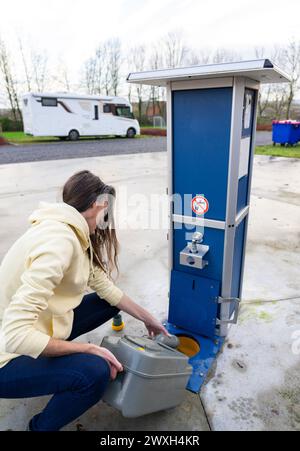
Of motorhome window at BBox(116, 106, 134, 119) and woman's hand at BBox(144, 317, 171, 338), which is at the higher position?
motorhome window at BBox(116, 106, 134, 119)

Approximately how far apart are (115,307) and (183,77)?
3.99 ft

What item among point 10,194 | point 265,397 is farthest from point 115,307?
point 10,194

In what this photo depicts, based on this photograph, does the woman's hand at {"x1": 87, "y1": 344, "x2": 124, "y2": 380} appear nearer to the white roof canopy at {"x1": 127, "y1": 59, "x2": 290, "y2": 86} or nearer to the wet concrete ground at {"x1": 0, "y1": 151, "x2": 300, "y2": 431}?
the wet concrete ground at {"x1": 0, "y1": 151, "x2": 300, "y2": 431}

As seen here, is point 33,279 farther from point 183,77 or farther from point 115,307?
point 183,77

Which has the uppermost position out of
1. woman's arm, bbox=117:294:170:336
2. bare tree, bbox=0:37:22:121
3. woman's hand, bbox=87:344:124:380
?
bare tree, bbox=0:37:22:121

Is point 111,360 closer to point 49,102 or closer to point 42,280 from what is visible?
point 42,280

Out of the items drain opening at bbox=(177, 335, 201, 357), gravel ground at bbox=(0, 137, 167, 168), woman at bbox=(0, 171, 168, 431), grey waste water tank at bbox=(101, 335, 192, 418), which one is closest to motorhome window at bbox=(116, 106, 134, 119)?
gravel ground at bbox=(0, 137, 167, 168)

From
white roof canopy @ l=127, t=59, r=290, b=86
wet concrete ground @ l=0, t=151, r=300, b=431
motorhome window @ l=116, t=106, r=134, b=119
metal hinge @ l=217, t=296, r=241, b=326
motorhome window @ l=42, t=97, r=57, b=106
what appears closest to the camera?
white roof canopy @ l=127, t=59, r=290, b=86

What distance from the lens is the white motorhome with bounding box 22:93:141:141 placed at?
13.1 m

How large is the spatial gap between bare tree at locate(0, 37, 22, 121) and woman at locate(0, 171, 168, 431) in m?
23.4

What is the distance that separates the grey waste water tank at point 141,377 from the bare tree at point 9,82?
23.8 metres

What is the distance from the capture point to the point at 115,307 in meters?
1.72

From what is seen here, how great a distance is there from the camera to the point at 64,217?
1197mm

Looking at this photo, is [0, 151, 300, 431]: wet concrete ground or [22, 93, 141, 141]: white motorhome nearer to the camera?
[0, 151, 300, 431]: wet concrete ground
